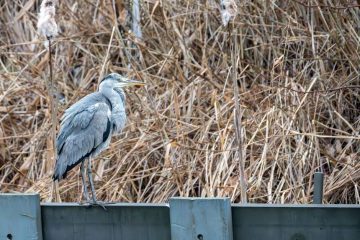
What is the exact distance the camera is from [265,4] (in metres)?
6.19

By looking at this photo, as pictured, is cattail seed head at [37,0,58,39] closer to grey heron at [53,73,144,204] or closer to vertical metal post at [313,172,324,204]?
grey heron at [53,73,144,204]

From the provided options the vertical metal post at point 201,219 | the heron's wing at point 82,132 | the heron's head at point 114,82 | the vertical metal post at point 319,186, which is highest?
the heron's head at point 114,82

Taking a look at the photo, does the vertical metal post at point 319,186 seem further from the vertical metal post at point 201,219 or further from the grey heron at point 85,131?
the grey heron at point 85,131

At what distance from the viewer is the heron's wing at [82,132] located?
15.1 feet

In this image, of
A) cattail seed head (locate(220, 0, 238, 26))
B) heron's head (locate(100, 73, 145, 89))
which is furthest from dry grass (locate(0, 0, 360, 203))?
cattail seed head (locate(220, 0, 238, 26))

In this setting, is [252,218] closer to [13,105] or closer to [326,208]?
[326,208]

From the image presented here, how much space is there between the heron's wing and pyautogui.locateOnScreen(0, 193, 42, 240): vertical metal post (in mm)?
741

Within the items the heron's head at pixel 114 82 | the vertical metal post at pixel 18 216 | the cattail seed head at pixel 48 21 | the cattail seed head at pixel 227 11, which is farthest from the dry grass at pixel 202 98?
the vertical metal post at pixel 18 216

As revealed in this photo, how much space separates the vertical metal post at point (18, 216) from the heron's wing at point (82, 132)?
741mm

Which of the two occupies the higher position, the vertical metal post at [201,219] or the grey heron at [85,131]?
the grey heron at [85,131]

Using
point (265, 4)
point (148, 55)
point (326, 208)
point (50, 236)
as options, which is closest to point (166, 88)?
point (148, 55)

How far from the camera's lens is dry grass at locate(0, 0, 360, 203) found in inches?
213

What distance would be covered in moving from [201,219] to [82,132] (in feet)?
4.63

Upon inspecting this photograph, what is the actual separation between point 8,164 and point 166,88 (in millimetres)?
1265
